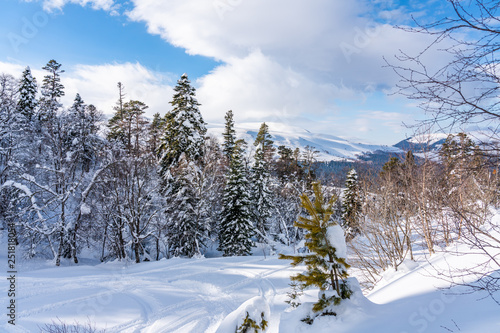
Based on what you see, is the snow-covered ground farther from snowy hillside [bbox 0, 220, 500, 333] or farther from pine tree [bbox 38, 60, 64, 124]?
pine tree [bbox 38, 60, 64, 124]

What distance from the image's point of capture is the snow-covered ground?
4.06m

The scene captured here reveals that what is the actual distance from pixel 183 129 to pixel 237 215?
873 centimetres

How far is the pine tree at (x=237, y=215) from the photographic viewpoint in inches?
842

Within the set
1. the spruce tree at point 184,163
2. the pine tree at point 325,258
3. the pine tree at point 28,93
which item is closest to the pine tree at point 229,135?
the spruce tree at point 184,163

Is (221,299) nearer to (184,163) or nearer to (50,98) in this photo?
(184,163)

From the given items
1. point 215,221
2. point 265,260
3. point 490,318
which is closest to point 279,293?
point 265,260

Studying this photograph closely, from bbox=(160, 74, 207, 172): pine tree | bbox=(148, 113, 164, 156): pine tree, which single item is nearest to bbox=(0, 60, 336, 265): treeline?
bbox=(160, 74, 207, 172): pine tree

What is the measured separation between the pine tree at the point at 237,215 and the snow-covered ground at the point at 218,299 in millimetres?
5335

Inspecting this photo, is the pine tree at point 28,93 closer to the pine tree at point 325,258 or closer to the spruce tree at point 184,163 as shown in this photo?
the spruce tree at point 184,163

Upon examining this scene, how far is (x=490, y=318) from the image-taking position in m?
3.28

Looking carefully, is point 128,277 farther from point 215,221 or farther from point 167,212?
point 215,221

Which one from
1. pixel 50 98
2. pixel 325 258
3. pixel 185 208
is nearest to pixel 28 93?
pixel 50 98

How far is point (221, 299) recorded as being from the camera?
390 inches

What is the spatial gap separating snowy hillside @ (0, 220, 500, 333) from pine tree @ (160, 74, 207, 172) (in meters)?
8.42
